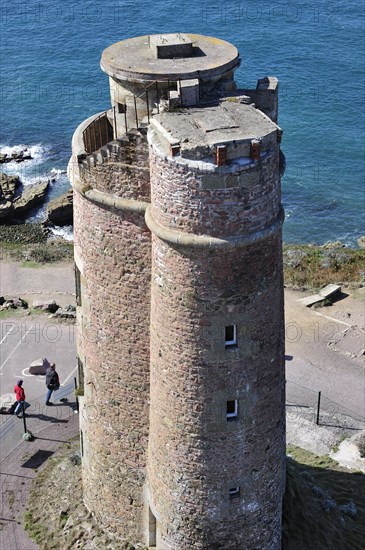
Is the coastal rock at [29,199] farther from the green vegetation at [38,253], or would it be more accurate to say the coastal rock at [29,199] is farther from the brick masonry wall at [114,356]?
the brick masonry wall at [114,356]

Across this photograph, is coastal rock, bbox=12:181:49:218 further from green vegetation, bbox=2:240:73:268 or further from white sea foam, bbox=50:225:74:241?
green vegetation, bbox=2:240:73:268

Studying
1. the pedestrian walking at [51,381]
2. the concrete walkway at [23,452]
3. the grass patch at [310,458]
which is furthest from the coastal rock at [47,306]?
the grass patch at [310,458]

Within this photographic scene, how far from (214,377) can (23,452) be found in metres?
13.2

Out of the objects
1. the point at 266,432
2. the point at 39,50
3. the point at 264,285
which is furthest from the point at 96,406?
the point at 39,50

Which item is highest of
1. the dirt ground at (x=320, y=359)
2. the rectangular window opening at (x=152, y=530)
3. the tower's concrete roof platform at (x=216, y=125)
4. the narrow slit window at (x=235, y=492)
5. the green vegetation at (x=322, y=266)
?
the tower's concrete roof platform at (x=216, y=125)

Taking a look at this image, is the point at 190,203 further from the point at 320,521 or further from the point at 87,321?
the point at 320,521

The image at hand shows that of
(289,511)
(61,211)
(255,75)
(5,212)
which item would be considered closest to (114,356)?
(289,511)

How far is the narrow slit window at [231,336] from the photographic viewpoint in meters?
20.2

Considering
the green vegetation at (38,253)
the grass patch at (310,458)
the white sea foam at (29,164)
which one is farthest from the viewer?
the white sea foam at (29,164)

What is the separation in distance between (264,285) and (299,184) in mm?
47768

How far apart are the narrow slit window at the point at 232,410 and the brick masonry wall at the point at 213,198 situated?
194 inches

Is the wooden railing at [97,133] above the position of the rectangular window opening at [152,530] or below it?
above

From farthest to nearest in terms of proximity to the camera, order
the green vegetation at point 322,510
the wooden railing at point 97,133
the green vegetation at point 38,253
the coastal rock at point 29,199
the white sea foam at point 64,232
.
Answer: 1. the coastal rock at point 29,199
2. the white sea foam at point 64,232
3. the green vegetation at point 38,253
4. the green vegetation at point 322,510
5. the wooden railing at point 97,133

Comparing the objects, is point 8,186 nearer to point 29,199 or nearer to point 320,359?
point 29,199
